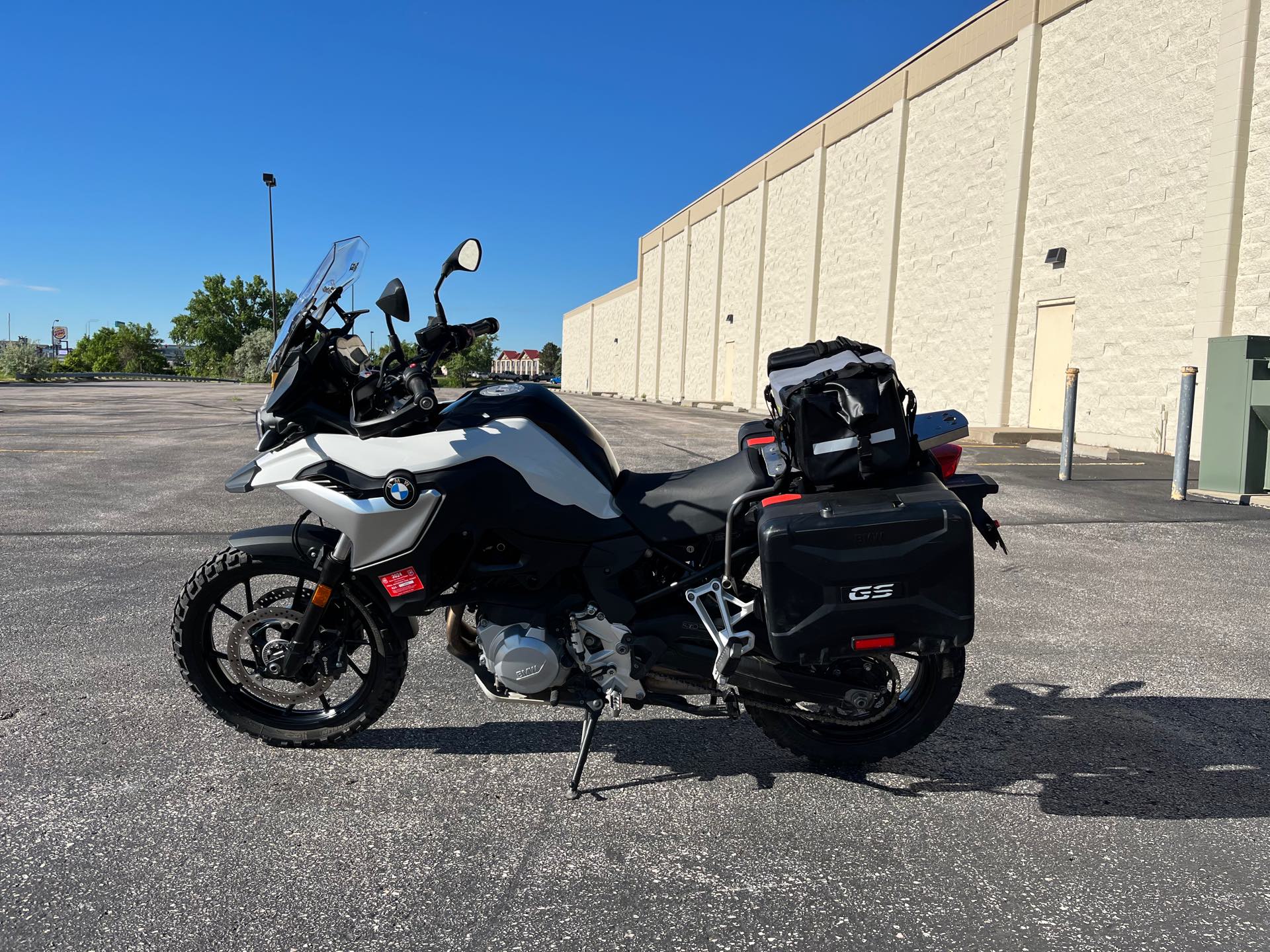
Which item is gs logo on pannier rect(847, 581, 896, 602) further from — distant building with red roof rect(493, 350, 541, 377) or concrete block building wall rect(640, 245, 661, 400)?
distant building with red roof rect(493, 350, 541, 377)

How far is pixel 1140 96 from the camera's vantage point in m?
14.5

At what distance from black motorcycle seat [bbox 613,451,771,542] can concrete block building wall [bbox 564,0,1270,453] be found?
13.3m

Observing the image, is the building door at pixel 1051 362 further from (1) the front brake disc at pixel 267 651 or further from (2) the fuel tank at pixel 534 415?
(1) the front brake disc at pixel 267 651

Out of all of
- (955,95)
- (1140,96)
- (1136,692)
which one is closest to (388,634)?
(1136,692)

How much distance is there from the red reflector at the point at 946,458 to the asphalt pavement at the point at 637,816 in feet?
3.49

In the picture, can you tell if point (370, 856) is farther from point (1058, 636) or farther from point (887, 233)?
point (887, 233)

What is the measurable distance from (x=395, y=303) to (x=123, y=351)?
11081 centimetres

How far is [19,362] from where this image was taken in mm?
45125

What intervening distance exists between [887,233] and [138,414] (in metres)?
19.2

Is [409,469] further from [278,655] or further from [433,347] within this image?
[278,655]

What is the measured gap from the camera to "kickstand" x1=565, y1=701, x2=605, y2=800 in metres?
2.74

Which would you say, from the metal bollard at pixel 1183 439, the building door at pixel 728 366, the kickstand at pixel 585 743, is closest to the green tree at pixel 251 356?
the building door at pixel 728 366

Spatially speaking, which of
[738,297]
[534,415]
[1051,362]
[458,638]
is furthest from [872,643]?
[738,297]

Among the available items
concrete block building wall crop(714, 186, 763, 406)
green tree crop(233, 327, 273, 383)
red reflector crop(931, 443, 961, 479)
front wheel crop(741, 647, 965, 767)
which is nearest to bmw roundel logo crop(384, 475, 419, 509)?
front wheel crop(741, 647, 965, 767)
